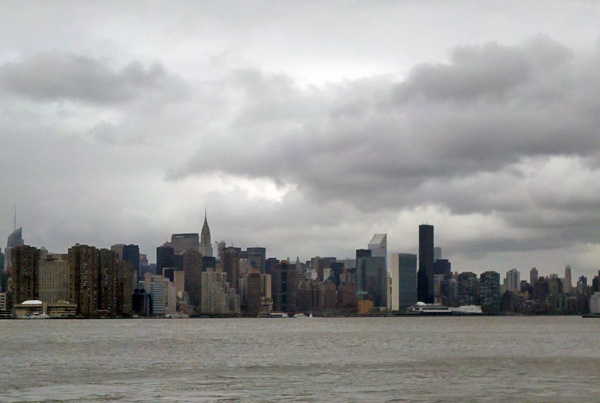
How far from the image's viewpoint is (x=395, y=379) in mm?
95500

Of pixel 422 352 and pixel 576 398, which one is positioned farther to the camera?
pixel 422 352

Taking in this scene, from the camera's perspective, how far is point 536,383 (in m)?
90.5

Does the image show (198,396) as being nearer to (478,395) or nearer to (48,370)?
(478,395)

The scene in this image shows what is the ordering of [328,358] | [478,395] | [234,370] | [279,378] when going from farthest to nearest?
1. [328,358]
2. [234,370]
3. [279,378]
4. [478,395]

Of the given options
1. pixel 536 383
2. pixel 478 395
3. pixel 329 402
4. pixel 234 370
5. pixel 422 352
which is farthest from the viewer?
pixel 422 352

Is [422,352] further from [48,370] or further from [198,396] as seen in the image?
[198,396]

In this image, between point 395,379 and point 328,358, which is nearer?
point 395,379

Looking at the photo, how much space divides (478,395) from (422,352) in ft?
243

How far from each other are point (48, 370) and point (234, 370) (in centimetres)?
2311

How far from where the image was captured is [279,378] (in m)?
96.7

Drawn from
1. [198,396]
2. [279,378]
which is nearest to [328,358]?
[279,378]

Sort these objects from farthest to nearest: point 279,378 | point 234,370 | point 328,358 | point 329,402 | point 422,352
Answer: point 422,352 < point 328,358 < point 234,370 < point 279,378 < point 329,402

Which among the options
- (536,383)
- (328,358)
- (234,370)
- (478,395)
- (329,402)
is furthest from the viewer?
(328,358)

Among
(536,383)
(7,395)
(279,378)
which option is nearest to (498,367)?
(536,383)
